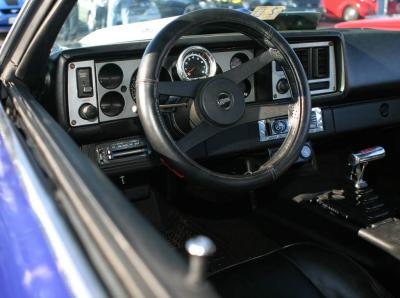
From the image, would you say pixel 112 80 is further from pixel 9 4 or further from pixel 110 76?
pixel 9 4

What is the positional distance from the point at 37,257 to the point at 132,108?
4.29 ft

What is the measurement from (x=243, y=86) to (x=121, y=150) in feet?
1.95

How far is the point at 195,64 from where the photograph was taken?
2.14 m

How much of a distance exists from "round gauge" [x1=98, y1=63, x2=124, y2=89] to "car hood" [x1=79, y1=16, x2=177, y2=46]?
0.75 feet

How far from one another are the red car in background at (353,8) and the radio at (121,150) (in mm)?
3321

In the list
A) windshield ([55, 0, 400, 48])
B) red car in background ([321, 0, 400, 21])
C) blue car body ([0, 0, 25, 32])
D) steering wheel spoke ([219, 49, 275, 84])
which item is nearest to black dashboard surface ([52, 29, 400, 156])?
windshield ([55, 0, 400, 48])

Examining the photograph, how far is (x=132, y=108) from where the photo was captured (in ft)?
7.24

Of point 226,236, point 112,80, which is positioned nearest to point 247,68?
point 112,80

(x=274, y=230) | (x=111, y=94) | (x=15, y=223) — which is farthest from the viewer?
(x=274, y=230)

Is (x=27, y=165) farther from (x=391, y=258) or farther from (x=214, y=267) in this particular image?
(x=214, y=267)

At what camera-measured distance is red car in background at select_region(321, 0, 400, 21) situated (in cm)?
484

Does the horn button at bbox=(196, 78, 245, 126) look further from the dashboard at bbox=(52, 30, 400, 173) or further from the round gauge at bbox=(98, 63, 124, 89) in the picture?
the round gauge at bbox=(98, 63, 124, 89)

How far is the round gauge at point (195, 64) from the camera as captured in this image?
209 centimetres

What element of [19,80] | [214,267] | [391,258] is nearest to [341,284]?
[391,258]
